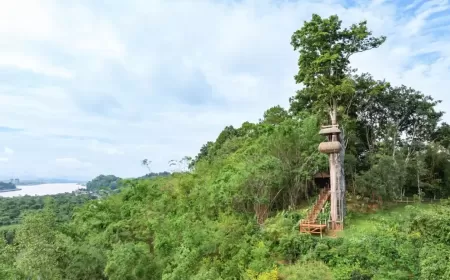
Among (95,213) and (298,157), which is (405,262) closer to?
(298,157)

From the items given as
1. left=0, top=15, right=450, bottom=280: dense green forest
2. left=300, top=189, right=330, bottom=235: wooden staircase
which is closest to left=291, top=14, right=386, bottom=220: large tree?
left=0, top=15, right=450, bottom=280: dense green forest

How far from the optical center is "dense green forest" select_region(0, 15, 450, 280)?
1196cm

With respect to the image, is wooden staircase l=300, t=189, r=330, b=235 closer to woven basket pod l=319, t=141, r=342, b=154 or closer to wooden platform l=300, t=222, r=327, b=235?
wooden platform l=300, t=222, r=327, b=235

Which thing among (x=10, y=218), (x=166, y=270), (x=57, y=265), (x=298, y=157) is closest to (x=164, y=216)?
(x=166, y=270)

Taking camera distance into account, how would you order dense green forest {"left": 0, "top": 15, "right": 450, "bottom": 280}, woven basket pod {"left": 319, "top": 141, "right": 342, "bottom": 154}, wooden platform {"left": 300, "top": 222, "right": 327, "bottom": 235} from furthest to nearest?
1. woven basket pod {"left": 319, "top": 141, "right": 342, "bottom": 154}
2. wooden platform {"left": 300, "top": 222, "right": 327, "bottom": 235}
3. dense green forest {"left": 0, "top": 15, "right": 450, "bottom": 280}

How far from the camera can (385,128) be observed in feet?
71.4

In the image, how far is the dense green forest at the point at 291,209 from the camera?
39.2 ft

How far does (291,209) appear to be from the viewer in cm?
1794

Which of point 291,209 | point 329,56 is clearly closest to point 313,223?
point 291,209

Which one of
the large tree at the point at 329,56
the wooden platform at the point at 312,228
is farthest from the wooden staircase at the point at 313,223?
the large tree at the point at 329,56

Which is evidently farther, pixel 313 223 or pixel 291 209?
pixel 291 209

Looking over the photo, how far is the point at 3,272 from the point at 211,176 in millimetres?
10677

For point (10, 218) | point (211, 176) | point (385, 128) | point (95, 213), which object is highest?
point (385, 128)

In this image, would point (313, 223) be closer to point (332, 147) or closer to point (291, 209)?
point (291, 209)
